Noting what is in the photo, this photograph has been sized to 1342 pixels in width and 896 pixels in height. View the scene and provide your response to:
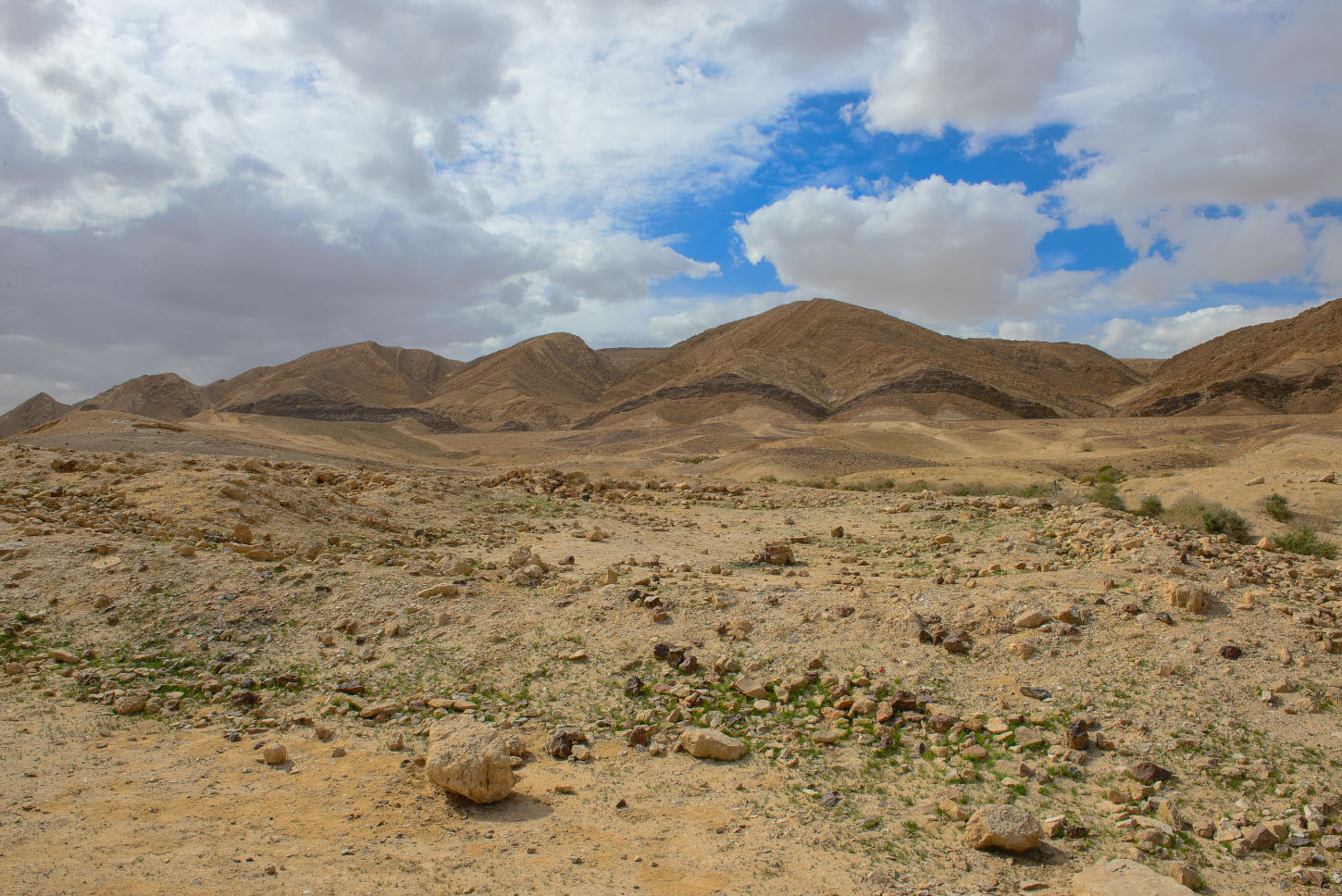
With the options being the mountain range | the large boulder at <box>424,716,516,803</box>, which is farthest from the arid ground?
the mountain range

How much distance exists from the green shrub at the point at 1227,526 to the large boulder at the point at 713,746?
14.5m

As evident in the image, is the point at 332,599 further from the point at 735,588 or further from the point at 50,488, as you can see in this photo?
the point at 50,488

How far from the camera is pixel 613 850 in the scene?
483 centimetres

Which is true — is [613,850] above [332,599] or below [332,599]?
below

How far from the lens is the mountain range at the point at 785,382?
72000mm

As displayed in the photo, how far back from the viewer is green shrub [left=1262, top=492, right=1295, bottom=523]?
18578mm

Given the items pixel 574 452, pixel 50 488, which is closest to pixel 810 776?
pixel 50 488

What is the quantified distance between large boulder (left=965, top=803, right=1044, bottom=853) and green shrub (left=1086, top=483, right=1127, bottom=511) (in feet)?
55.8

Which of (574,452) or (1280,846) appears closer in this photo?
(1280,846)

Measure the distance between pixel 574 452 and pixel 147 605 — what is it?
48122 mm

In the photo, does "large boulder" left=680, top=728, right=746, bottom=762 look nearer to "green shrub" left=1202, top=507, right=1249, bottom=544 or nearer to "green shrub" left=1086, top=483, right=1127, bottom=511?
"green shrub" left=1202, top=507, right=1249, bottom=544

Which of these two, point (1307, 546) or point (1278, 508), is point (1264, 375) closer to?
point (1278, 508)

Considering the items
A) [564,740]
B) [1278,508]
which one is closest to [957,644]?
[564,740]

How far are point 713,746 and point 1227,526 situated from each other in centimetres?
1525
